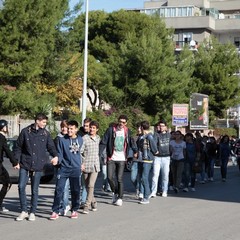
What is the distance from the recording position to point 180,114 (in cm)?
2719

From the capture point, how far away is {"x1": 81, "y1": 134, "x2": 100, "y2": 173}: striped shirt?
10.8 meters

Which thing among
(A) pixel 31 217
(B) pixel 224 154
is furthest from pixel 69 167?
(B) pixel 224 154

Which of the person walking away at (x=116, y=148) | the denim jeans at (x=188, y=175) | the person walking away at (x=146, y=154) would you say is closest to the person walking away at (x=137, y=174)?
the person walking away at (x=146, y=154)

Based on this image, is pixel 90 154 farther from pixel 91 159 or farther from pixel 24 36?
pixel 24 36

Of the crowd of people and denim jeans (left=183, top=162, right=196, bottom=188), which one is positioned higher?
the crowd of people

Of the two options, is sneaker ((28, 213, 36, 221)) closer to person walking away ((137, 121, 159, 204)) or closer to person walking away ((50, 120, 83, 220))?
person walking away ((50, 120, 83, 220))

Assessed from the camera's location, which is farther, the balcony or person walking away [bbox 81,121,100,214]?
the balcony

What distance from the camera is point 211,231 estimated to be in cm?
933

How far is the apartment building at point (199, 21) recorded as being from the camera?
71.2 m

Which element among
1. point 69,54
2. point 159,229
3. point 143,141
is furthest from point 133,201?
point 69,54

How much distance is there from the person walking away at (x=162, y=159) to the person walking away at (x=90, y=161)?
296cm

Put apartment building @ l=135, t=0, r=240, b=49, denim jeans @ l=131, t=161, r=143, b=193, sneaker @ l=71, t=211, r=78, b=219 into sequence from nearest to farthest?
sneaker @ l=71, t=211, r=78, b=219 → denim jeans @ l=131, t=161, r=143, b=193 → apartment building @ l=135, t=0, r=240, b=49

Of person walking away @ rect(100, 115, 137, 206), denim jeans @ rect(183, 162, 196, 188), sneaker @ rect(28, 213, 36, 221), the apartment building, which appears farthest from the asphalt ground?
the apartment building

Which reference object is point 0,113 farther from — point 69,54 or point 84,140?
point 84,140
